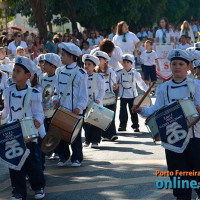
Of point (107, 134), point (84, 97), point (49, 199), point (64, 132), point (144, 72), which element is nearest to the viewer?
point (49, 199)

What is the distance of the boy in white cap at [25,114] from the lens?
8.21m

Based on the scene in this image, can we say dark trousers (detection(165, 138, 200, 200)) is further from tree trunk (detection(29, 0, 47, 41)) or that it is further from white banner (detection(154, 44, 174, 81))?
tree trunk (detection(29, 0, 47, 41))

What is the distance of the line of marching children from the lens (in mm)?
8352

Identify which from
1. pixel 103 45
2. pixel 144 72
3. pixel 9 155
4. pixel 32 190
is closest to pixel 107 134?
pixel 103 45

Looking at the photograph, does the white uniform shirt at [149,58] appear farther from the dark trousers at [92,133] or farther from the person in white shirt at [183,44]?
the dark trousers at [92,133]

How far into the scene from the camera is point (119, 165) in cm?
1035

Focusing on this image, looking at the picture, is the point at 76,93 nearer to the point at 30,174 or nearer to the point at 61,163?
the point at 61,163

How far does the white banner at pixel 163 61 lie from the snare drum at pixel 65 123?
42.3 ft

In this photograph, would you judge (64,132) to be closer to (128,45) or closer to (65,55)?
(65,55)

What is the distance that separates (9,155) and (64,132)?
165 cm

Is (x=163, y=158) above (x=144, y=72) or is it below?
below

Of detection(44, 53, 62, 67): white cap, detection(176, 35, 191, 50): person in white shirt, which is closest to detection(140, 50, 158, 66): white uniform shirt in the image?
detection(176, 35, 191, 50): person in white shirt

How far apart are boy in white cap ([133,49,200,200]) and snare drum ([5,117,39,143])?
1.18 metres

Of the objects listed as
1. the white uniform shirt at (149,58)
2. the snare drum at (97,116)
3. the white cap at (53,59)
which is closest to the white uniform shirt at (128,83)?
the snare drum at (97,116)
